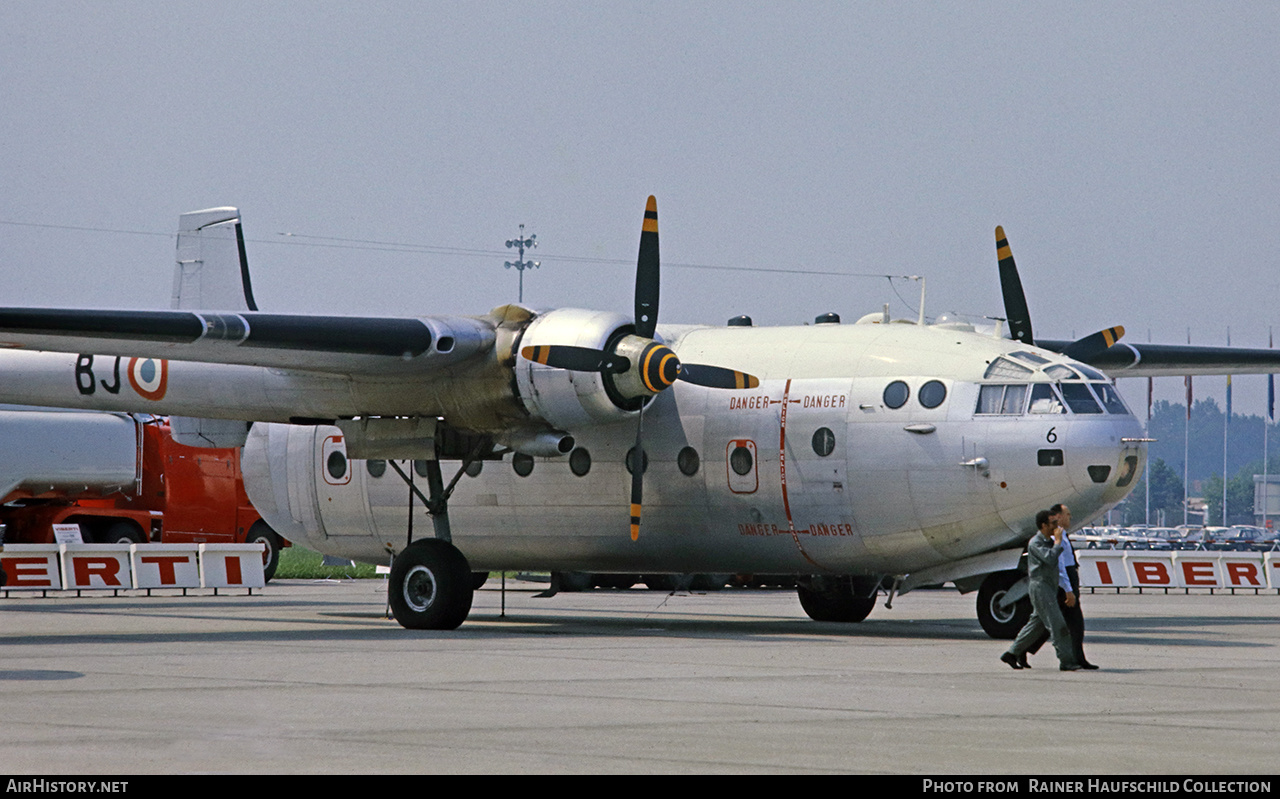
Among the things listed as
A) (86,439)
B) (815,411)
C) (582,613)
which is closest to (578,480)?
(815,411)

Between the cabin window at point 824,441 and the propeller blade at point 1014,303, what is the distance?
158 inches

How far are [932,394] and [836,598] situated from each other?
483cm

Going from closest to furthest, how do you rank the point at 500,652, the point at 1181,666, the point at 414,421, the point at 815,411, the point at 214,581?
the point at 1181,666 < the point at 500,652 < the point at 815,411 < the point at 414,421 < the point at 214,581

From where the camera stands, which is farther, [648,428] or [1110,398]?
[648,428]

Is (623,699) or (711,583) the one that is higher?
(623,699)

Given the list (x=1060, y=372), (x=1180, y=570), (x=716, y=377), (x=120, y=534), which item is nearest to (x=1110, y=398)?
(x=1060, y=372)

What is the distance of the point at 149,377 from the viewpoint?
21.7 meters

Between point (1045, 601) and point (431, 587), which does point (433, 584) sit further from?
point (1045, 601)

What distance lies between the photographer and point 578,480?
21.1m

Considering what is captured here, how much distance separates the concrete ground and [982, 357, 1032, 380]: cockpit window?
315cm

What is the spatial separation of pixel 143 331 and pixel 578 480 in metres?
6.14

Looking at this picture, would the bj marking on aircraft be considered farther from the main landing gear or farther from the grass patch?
the grass patch

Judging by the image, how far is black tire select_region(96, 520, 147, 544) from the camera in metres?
40.9

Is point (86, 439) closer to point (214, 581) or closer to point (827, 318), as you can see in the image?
point (214, 581)
